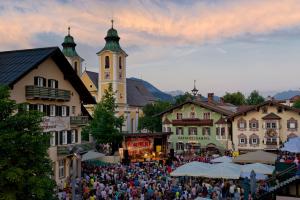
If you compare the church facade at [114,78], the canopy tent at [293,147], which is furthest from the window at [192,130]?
the canopy tent at [293,147]

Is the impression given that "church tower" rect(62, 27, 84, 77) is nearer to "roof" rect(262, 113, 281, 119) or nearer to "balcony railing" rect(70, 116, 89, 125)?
"roof" rect(262, 113, 281, 119)

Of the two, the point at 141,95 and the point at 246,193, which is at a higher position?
the point at 141,95

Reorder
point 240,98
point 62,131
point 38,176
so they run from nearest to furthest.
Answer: point 38,176 → point 62,131 → point 240,98

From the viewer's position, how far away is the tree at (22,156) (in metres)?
15.8

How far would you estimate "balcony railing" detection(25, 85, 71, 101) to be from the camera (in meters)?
29.6

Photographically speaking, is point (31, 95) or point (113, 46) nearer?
point (31, 95)

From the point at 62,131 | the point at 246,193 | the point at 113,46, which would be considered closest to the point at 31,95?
the point at 62,131

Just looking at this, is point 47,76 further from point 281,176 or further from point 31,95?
point 281,176

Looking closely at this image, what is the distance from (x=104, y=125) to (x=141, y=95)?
4857cm

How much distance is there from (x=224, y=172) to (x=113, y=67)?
6195 centimetres

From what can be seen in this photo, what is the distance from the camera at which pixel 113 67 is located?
85875 millimetres

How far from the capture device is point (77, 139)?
38500mm

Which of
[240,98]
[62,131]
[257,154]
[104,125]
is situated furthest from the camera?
[240,98]

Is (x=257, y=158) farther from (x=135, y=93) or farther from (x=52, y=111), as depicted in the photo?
(x=135, y=93)
